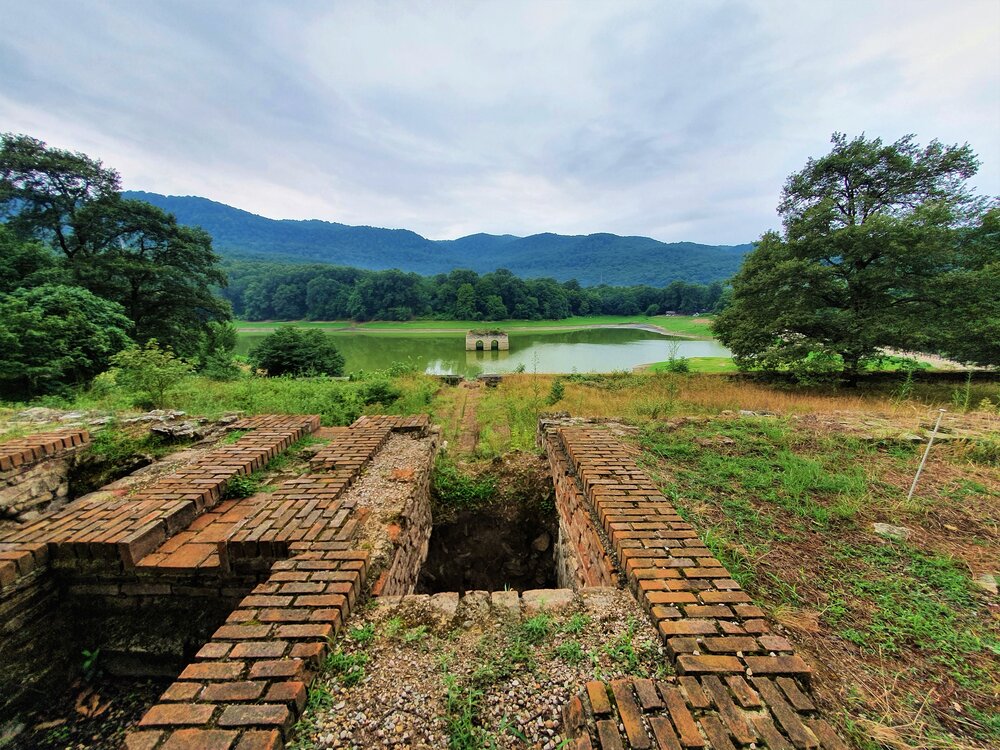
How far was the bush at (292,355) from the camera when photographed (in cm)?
1424

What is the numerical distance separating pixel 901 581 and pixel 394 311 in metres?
58.4

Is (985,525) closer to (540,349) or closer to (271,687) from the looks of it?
(271,687)

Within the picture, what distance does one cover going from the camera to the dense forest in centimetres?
5794

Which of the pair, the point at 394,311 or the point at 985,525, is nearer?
the point at 985,525

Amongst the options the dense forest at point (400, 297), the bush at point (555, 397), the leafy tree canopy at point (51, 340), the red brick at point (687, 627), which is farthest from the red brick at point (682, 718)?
the dense forest at point (400, 297)

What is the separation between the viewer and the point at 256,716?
122 cm

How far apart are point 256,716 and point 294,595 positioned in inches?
21.9

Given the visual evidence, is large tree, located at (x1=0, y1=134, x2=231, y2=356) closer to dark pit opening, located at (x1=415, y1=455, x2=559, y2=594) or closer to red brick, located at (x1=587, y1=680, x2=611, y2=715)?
dark pit opening, located at (x1=415, y1=455, x2=559, y2=594)

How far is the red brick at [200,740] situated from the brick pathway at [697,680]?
3.49 feet

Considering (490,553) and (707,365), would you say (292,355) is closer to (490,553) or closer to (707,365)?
(490,553)

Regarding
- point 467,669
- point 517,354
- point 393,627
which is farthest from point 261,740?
point 517,354

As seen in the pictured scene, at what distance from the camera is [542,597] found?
6.17 ft

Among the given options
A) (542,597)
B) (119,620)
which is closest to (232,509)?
(119,620)

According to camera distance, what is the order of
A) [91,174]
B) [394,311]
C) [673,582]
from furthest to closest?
[394,311] < [91,174] < [673,582]
